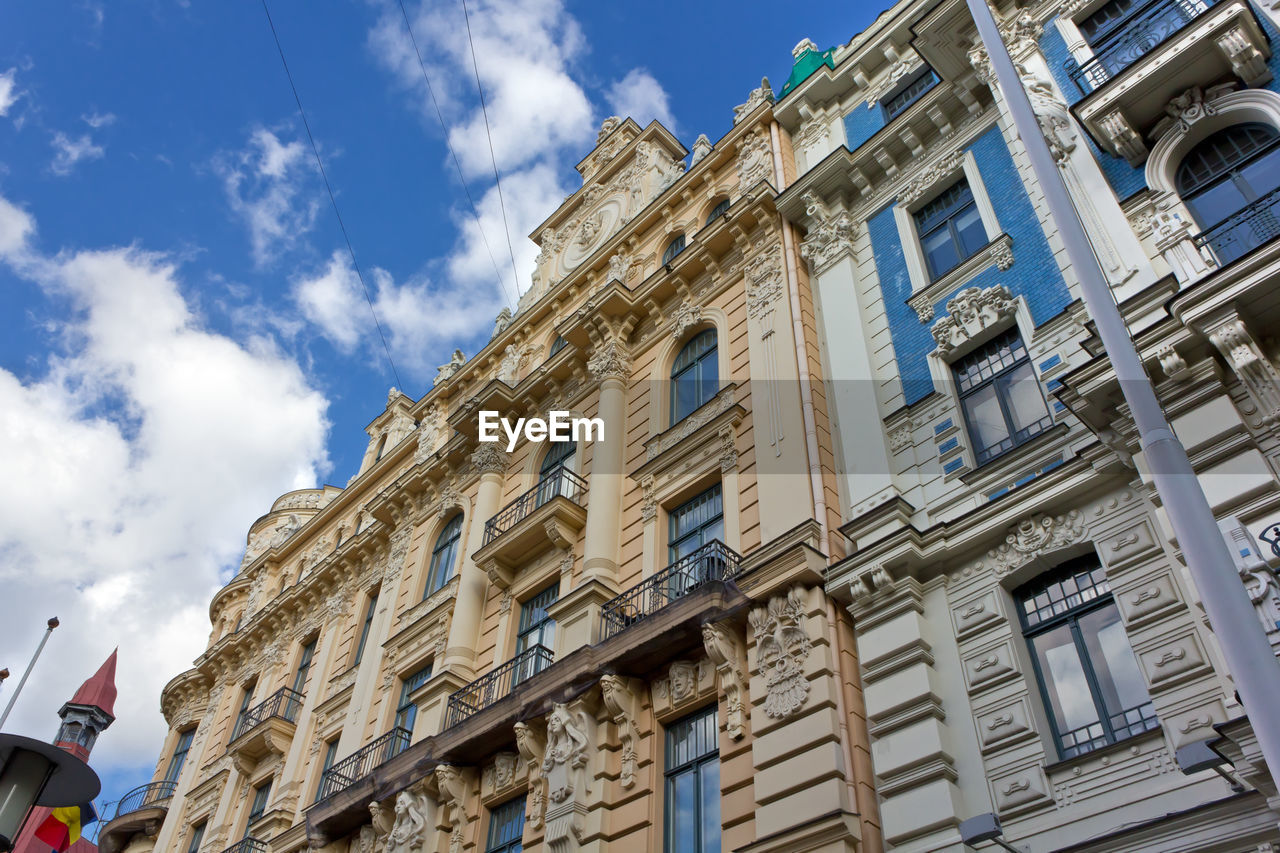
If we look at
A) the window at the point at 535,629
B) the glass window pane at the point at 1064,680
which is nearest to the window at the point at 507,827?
the window at the point at 535,629

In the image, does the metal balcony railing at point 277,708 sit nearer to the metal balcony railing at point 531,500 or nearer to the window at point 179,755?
the window at point 179,755

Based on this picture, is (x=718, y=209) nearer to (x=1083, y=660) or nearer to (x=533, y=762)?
(x=533, y=762)

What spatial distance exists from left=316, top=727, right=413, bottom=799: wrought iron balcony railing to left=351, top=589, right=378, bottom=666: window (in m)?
4.08

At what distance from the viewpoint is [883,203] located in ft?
64.6

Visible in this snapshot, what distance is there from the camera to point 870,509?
1523 cm

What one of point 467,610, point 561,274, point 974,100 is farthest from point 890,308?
point 561,274

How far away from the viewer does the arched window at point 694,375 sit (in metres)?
21.1

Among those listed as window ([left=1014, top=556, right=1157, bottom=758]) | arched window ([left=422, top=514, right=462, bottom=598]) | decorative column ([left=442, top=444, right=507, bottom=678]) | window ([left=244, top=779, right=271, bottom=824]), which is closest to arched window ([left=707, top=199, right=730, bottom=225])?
decorative column ([left=442, top=444, right=507, bottom=678])

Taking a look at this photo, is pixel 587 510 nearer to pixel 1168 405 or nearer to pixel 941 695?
pixel 941 695

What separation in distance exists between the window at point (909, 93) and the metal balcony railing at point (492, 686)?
43.3 feet

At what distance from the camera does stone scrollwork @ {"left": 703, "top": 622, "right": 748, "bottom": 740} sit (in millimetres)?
14688

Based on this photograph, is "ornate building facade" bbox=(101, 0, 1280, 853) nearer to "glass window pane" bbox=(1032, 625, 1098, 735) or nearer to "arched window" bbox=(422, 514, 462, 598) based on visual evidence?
"glass window pane" bbox=(1032, 625, 1098, 735)

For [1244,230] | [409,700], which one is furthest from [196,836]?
[1244,230]

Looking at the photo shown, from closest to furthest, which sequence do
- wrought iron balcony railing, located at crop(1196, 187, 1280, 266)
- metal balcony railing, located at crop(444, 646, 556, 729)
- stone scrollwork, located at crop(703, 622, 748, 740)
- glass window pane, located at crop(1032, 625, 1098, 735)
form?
1. glass window pane, located at crop(1032, 625, 1098, 735)
2. wrought iron balcony railing, located at crop(1196, 187, 1280, 266)
3. stone scrollwork, located at crop(703, 622, 748, 740)
4. metal balcony railing, located at crop(444, 646, 556, 729)
